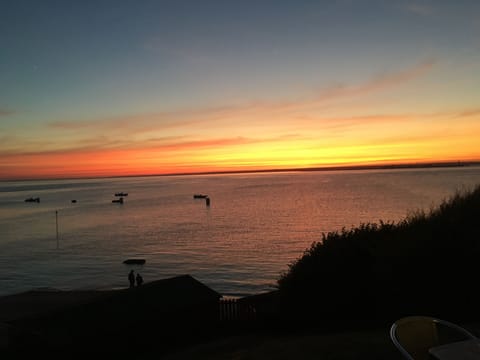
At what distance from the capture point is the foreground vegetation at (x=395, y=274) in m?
11.7

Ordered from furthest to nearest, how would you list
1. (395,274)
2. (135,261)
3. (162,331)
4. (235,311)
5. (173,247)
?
(173,247) → (135,261) → (235,311) → (162,331) → (395,274)

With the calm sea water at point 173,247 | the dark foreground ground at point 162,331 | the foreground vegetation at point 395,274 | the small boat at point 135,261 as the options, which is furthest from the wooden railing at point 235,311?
the small boat at point 135,261

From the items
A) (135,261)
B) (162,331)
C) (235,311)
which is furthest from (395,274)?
(135,261)

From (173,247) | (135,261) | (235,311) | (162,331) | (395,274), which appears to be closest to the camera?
(395,274)

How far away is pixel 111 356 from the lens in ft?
46.1

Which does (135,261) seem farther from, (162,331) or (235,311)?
(235,311)

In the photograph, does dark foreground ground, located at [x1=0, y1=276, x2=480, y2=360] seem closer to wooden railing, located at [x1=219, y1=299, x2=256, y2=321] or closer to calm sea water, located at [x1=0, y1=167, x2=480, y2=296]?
wooden railing, located at [x1=219, y1=299, x2=256, y2=321]

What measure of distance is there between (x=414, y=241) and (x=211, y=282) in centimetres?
2414

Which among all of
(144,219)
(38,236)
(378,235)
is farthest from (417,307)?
(144,219)

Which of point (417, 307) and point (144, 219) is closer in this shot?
point (417, 307)

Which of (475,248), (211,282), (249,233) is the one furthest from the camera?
(249,233)

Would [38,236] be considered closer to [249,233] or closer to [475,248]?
[249,233]

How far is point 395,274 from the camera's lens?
485 inches

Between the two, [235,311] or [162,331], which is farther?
[235,311]
